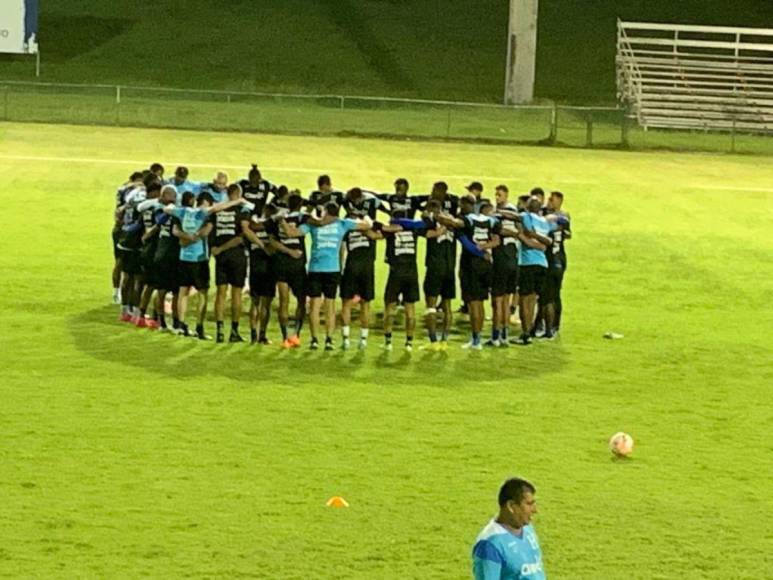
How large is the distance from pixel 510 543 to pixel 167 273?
1357cm

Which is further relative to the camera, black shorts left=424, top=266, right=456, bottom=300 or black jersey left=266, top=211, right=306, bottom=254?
black shorts left=424, top=266, right=456, bottom=300

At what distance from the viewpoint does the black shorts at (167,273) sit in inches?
851

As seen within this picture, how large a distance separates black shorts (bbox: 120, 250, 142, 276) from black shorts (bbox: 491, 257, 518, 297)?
4.73m

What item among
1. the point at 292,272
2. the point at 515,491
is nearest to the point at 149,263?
the point at 292,272

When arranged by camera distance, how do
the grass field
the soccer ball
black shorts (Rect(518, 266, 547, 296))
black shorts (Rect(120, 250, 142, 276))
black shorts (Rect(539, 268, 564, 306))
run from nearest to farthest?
the grass field → the soccer ball → black shorts (Rect(518, 266, 547, 296)) → black shorts (Rect(120, 250, 142, 276)) → black shorts (Rect(539, 268, 564, 306))

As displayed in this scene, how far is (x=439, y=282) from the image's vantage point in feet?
70.4

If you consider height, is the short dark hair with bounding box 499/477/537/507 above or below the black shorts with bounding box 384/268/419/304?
above

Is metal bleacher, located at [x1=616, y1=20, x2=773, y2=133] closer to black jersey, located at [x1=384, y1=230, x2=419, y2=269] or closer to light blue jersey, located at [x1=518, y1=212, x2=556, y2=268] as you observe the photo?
light blue jersey, located at [x1=518, y1=212, x2=556, y2=268]

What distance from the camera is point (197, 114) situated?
1887 inches

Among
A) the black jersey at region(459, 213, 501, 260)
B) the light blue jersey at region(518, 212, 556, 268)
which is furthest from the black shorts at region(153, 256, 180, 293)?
the light blue jersey at region(518, 212, 556, 268)

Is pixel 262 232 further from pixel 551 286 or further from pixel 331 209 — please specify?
pixel 551 286

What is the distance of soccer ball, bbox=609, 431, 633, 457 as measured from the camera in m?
17.2

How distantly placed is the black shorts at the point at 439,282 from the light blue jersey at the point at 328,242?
1.23 m

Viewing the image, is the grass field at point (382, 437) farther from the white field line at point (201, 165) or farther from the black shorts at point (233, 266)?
the white field line at point (201, 165)
